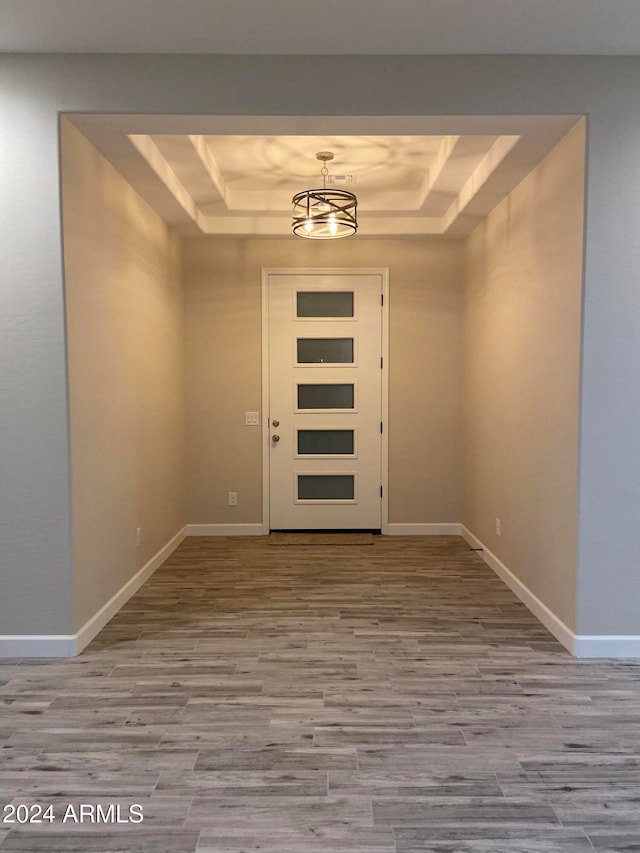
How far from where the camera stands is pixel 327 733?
233 centimetres

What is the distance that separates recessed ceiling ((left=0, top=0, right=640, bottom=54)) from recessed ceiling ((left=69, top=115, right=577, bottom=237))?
30cm

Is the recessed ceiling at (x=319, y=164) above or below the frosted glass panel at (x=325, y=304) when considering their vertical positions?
above

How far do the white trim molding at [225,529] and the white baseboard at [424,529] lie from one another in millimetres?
1247

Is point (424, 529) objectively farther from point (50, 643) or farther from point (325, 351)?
point (50, 643)

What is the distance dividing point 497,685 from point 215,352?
377 cm

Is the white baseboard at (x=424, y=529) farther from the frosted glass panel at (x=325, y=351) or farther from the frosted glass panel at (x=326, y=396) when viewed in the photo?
the frosted glass panel at (x=325, y=351)

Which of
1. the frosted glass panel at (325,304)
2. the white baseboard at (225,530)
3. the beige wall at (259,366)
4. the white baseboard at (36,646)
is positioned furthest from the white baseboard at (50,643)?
the frosted glass panel at (325,304)

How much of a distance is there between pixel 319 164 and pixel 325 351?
1.73 meters

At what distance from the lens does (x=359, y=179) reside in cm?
458

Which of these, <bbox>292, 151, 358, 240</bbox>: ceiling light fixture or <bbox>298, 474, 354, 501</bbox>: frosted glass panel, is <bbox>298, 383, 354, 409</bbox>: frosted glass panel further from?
<bbox>292, 151, 358, 240</bbox>: ceiling light fixture

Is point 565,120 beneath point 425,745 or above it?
above

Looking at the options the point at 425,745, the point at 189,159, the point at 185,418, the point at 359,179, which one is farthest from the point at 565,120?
the point at 185,418

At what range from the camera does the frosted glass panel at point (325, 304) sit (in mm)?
5496

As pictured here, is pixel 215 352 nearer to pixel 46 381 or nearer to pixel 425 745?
pixel 46 381
